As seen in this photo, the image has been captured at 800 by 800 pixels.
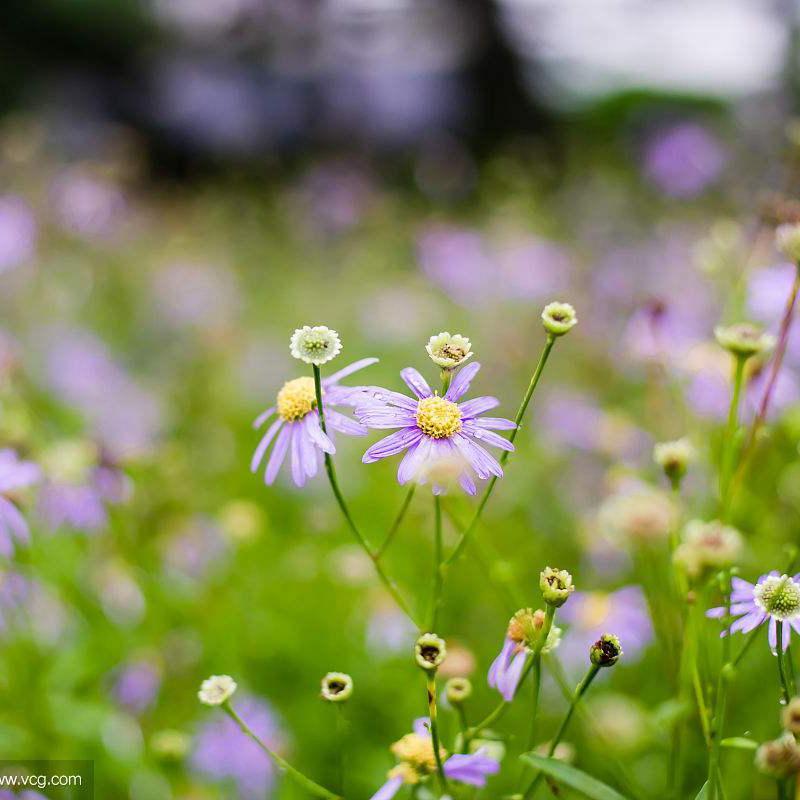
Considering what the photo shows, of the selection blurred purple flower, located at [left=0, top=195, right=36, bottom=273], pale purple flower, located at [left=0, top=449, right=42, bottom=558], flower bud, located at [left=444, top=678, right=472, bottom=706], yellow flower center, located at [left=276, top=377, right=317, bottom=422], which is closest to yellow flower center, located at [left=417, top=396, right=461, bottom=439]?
yellow flower center, located at [left=276, top=377, right=317, bottom=422]

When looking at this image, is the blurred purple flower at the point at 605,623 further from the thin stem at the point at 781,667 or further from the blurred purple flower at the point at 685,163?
the blurred purple flower at the point at 685,163

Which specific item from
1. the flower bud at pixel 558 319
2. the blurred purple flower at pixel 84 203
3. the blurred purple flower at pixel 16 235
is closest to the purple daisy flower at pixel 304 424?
the flower bud at pixel 558 319

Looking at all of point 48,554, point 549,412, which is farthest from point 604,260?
point 48,554

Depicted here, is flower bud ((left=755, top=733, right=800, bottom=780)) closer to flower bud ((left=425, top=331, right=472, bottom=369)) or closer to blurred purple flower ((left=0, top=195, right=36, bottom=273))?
flower bud ((left=425, top=331, right=472, bottom=369))

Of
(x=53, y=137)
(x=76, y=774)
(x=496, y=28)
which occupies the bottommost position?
(x=76, y=774)

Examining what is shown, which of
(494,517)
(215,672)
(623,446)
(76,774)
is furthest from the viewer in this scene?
(494,517)

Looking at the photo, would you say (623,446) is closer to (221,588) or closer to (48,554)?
(221,588)
